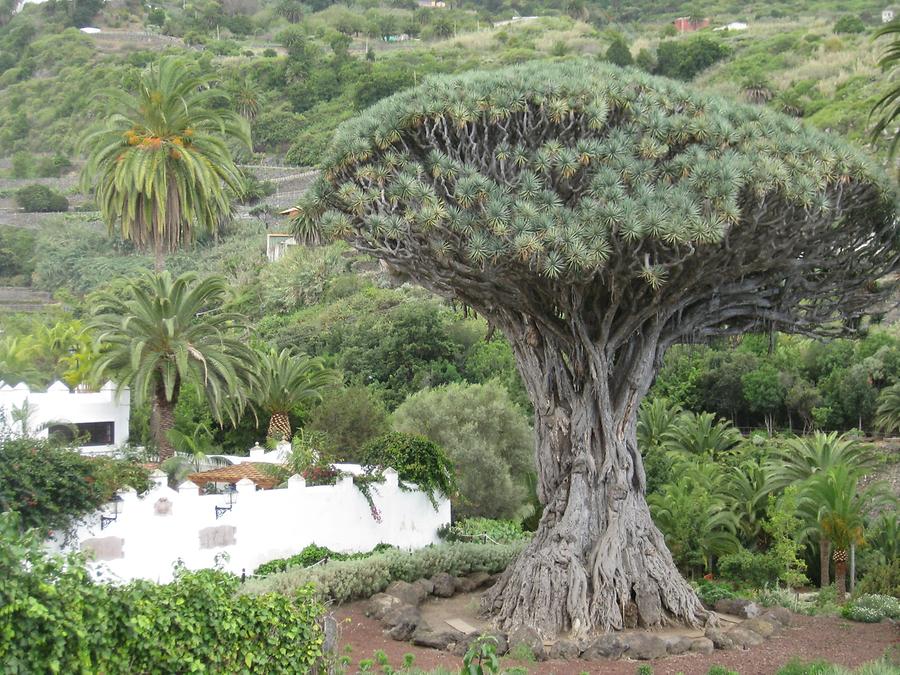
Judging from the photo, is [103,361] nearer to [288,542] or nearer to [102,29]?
[288,542]

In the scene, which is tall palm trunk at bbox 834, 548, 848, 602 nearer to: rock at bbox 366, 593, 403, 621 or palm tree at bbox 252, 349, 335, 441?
rock at bbox 366, 593, 403, 621

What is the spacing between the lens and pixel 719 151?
1827 centimetres

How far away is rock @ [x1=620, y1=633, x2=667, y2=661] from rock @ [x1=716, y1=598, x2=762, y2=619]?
3.07m

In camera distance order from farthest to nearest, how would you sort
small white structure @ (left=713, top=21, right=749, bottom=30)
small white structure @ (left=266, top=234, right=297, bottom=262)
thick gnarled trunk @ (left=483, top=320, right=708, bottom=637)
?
small white structure @ (left=713, top=21, right=749, bottom=30), small white structure @ (left=266, top=234, right=297, bottom=262), thick gnarled trunk @ (left=483, top=320, right=708, bottom=637)

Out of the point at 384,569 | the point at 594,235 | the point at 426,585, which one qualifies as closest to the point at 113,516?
the point at 384,569

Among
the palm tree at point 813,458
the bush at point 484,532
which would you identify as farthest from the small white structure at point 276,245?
the palm tree at point 813,458

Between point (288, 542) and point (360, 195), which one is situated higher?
point (360, 195)

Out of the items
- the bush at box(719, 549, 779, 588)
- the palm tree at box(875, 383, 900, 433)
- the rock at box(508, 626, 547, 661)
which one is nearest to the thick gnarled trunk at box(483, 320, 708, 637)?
the rock at box(508, 626, 547, 661)

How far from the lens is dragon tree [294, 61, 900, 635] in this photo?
17203 millimetres

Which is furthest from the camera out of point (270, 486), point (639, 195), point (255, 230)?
point (255, 230)

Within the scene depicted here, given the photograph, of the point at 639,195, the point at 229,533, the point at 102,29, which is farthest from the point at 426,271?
the point at 102,29

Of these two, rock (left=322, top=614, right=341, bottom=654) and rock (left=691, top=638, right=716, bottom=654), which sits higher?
rock (left=322, top=614, right=341, bottom=654)

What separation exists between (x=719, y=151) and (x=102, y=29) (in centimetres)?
12352

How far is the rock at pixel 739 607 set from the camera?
19719 millimetres
